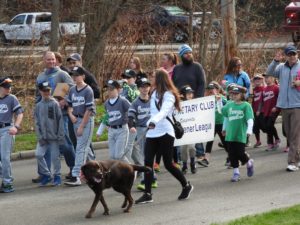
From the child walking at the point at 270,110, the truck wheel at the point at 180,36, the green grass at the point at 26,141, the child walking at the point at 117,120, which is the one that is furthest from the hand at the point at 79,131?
the truck wheel at the point at 180,36

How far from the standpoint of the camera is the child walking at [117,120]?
13.0 metres

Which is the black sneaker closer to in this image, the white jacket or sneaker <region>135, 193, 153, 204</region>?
sneaker <region>135, 193, 153, 204</region>

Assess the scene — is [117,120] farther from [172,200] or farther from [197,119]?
[172,200]

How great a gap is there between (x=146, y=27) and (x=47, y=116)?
1186 cm

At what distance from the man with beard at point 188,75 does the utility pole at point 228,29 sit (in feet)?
22.5

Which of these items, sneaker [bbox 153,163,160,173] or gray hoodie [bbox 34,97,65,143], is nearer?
sneaker [bbox 153,163,160,173]

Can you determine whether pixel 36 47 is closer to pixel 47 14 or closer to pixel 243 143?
pixel 47 14

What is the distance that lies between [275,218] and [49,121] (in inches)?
177

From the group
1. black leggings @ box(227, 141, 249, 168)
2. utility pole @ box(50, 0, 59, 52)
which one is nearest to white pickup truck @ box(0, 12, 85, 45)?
utility pole @ box(50, 0, 59, 52)

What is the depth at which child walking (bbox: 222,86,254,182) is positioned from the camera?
530 inches

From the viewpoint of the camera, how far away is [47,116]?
13.6m

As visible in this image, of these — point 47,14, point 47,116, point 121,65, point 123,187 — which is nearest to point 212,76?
point 121,65

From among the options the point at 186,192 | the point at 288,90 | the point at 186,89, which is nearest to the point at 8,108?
the point at 186,89

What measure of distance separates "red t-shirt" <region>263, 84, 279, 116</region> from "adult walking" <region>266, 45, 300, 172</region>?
2343mm
